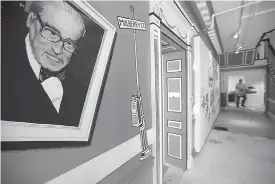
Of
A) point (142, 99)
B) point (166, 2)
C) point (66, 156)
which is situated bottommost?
point (66, 156)

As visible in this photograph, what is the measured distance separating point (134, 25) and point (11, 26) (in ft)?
3.12

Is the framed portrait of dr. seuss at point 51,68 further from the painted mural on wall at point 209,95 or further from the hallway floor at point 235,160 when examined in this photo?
the painted mural on wall at point 209,95

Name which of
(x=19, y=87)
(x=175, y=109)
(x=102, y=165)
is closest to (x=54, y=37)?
(x=19, y=87)

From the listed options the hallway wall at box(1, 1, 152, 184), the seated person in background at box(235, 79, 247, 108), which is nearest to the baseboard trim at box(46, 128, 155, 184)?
the hallway wall at box(1, 1, 152, 184)

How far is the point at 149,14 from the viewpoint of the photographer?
1.55 m

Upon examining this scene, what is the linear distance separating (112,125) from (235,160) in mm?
3190

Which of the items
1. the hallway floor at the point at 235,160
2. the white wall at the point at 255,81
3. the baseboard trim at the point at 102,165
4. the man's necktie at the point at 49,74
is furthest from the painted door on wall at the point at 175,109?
the white wall at the point at 255,81

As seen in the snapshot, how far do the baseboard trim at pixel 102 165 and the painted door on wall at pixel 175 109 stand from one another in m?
1.59

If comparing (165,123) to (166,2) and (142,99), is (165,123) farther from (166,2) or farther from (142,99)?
(166,2)

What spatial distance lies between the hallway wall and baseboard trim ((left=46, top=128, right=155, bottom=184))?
11 mm

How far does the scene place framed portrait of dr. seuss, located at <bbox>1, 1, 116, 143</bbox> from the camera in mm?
611

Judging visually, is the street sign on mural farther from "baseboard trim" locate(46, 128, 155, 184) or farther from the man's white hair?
"baseboard trim" locate(46, 128, 155, 184)

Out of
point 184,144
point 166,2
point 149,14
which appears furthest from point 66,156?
point 184,144

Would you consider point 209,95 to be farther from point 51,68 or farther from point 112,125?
point 51,68
